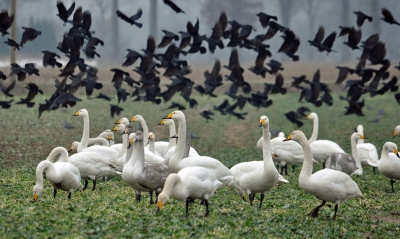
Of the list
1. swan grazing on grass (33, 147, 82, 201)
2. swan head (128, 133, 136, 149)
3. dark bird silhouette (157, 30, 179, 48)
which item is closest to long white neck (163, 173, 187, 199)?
swan head (128, 133, 136, 149)

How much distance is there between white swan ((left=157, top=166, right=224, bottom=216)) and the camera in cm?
842

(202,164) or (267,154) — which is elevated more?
(267,154)

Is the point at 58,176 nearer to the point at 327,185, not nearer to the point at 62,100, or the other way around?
the point at 327,185

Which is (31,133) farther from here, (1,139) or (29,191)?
(29,191)

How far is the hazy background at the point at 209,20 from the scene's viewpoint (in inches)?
2603

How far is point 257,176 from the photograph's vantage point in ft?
33.0

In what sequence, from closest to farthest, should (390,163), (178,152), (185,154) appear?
(178,152) → (185,154) → (390,163)

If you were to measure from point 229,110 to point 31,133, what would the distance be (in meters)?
6.12

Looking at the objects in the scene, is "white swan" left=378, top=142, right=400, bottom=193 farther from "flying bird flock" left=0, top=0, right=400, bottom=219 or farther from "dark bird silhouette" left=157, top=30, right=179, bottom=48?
"dark bird silhouette" left=157, top=30, right=179, bottom=48

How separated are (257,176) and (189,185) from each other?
1.66 meters

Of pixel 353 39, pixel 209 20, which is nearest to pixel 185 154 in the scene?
pixel 353 39

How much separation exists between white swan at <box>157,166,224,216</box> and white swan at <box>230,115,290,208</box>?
959 mm

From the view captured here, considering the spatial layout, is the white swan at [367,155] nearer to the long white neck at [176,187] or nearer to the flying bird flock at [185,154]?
the flying bird flock at [185,154]

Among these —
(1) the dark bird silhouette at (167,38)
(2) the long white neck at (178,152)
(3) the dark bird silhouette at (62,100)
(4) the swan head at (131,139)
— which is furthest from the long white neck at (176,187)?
(1) the dark bird silhouette at (167,38)
